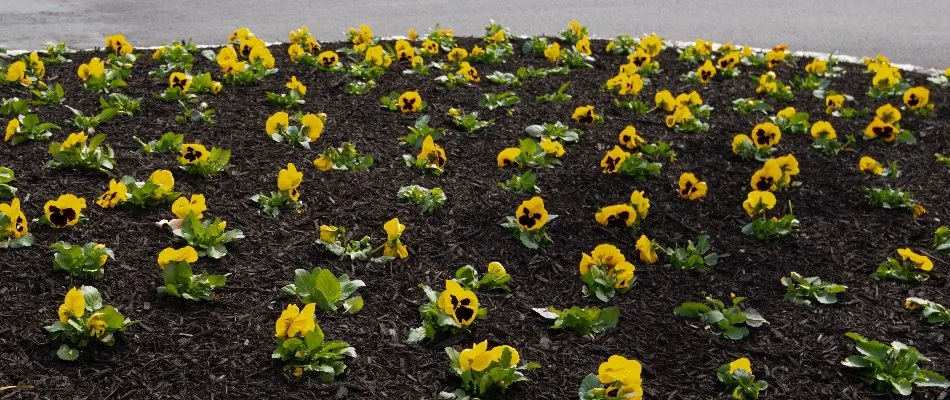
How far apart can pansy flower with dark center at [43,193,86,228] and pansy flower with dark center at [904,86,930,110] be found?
5.01 m

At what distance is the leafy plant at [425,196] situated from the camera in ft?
14.2

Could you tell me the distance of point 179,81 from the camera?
5.55 meters

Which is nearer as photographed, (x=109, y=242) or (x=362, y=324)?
(x=362, y=324)

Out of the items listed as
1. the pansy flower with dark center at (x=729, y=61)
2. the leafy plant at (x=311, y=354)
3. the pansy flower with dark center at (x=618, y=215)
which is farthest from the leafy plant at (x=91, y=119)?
the pansy flower with dark center at (x=729, y=61)

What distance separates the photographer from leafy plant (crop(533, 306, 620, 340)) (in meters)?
3.50

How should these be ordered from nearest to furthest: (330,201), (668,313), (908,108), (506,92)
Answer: (668,313) < (330,201) < (506,92) < (908,108)

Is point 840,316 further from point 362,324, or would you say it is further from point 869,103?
point 869,103

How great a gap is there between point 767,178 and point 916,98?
85.5 inches

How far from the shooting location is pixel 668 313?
12.2 feet

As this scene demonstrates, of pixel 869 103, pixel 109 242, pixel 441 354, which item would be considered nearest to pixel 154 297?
pixel 109 242

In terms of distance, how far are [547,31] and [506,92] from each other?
362 cm

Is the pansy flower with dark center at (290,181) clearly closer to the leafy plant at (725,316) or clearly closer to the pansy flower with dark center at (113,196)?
the pansy flower with dark center at (113,196)

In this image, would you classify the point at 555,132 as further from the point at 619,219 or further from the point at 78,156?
the point at 78,156

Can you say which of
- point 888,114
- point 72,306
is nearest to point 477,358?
point 72,306
